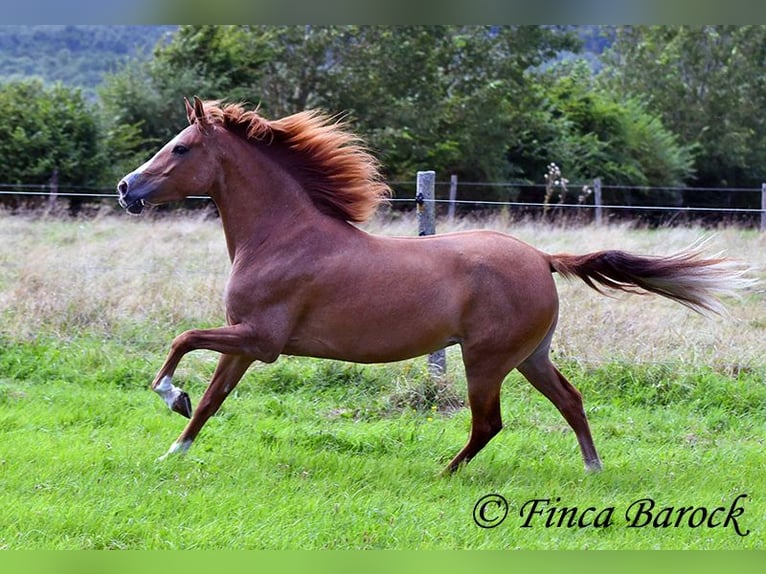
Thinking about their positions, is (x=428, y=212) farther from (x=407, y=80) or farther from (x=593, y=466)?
(x=407, y=80)

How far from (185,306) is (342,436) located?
3197 mm

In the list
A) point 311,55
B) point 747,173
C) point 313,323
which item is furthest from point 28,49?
point 313,323

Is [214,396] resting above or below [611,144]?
above

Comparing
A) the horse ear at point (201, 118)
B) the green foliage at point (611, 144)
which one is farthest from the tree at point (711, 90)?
the horse ear at point (201, 118)

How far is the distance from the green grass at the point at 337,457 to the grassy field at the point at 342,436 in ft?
0.05

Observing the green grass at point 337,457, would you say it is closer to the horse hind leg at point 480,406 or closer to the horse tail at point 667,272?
the horse hind leg at point 480,406

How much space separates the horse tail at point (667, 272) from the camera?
18.4 ft

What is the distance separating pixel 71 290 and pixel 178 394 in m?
4.06

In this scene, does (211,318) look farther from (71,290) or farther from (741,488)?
(741,488)

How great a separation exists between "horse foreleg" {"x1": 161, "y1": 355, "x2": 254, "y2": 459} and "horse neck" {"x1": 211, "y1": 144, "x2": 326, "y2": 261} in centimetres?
67

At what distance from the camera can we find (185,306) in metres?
8.59

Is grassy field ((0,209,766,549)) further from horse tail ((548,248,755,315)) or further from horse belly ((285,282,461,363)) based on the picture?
horse tail ((548,248,755,315))

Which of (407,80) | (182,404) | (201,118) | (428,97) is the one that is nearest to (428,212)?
(201,118)
